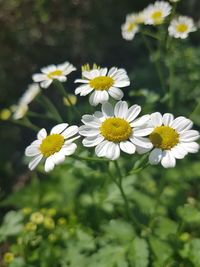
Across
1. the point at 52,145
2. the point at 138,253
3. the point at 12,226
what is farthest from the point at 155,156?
the point at 12,226

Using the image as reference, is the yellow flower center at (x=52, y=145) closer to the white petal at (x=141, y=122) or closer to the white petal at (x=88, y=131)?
the white petal at (x=88, y=131)

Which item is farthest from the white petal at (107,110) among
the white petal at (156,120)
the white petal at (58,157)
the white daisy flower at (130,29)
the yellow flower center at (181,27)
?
the white daisy flower at (130,29)

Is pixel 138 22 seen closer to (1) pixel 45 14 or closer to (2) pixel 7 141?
(1) pixel 45 14

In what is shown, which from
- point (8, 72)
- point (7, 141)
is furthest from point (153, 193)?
point (8, 72)

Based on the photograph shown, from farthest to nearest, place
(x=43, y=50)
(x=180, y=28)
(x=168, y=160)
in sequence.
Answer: (x=43, y=50)
(x=180, y=28)
(x=168, y=160)

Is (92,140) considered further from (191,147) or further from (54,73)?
(54,73)
